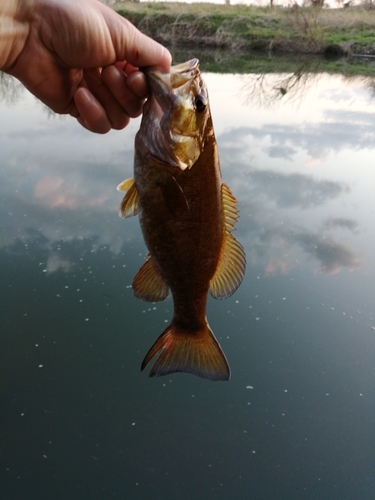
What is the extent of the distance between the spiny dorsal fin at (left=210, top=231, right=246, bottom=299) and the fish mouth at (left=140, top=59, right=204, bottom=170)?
0.33 m

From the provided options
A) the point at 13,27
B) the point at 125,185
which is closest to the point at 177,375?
the point at 125,185

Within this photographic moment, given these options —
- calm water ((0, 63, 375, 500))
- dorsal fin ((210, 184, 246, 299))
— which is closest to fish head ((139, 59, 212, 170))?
dorsal fin ((210, 184, 246, 299))

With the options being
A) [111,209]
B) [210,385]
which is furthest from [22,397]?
[111,209]

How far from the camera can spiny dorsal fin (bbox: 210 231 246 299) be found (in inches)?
61.2

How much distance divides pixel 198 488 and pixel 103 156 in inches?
176

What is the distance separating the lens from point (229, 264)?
157 cm

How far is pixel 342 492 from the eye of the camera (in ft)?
8.20

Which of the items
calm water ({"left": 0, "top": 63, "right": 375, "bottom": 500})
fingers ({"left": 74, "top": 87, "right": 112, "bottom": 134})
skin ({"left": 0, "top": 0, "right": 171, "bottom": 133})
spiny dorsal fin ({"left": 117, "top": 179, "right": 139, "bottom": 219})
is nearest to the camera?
spiny dorsal fin ({"left": 117, "top": 179, "right": 139, "bottom": 219})

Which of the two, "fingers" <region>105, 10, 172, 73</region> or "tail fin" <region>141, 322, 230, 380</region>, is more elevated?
"fingers" <region>105, 10, 172, 73</region>

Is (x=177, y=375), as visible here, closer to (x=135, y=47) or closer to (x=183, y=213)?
(x=183, y=213)

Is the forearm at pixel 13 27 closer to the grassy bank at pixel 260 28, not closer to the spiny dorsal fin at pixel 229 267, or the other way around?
the spiny dorsal fin at pixel 229 267

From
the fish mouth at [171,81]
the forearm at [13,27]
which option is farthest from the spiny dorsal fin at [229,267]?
the forearm at [13,27]

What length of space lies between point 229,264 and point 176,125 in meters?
0.52

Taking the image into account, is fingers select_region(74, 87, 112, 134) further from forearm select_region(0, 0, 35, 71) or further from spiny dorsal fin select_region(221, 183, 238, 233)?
spiny dorsal fin select_region(221, 183, 238, 233)
